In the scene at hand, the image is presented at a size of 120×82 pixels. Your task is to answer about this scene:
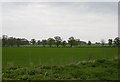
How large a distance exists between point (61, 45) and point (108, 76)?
2183 inches

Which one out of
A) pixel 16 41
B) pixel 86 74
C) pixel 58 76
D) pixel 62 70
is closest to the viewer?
pixel 58 76

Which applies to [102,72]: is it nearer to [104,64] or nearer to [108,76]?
[108,76]

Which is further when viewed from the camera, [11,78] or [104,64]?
Result: [104,64]

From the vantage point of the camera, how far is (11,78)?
790 centimetres

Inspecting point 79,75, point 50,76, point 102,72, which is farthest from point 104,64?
point 50,76

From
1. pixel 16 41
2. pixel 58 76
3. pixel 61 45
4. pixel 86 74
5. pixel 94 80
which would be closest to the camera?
pixel 94 80

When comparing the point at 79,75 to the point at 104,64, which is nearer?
the point at 79,75

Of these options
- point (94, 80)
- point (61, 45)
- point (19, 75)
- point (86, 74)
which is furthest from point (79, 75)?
point (61, 45)

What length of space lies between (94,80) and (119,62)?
4.32m

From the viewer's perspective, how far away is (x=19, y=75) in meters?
8.23

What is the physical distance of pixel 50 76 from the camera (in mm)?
8148

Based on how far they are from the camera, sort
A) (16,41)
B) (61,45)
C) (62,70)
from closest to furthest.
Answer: (62,70)
(16,41)
(61,45)

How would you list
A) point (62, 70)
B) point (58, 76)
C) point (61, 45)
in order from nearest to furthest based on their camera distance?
point (58, 76) → point (62, 70) → point (61, 45)

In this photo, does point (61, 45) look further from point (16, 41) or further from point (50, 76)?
point (50, 76)
